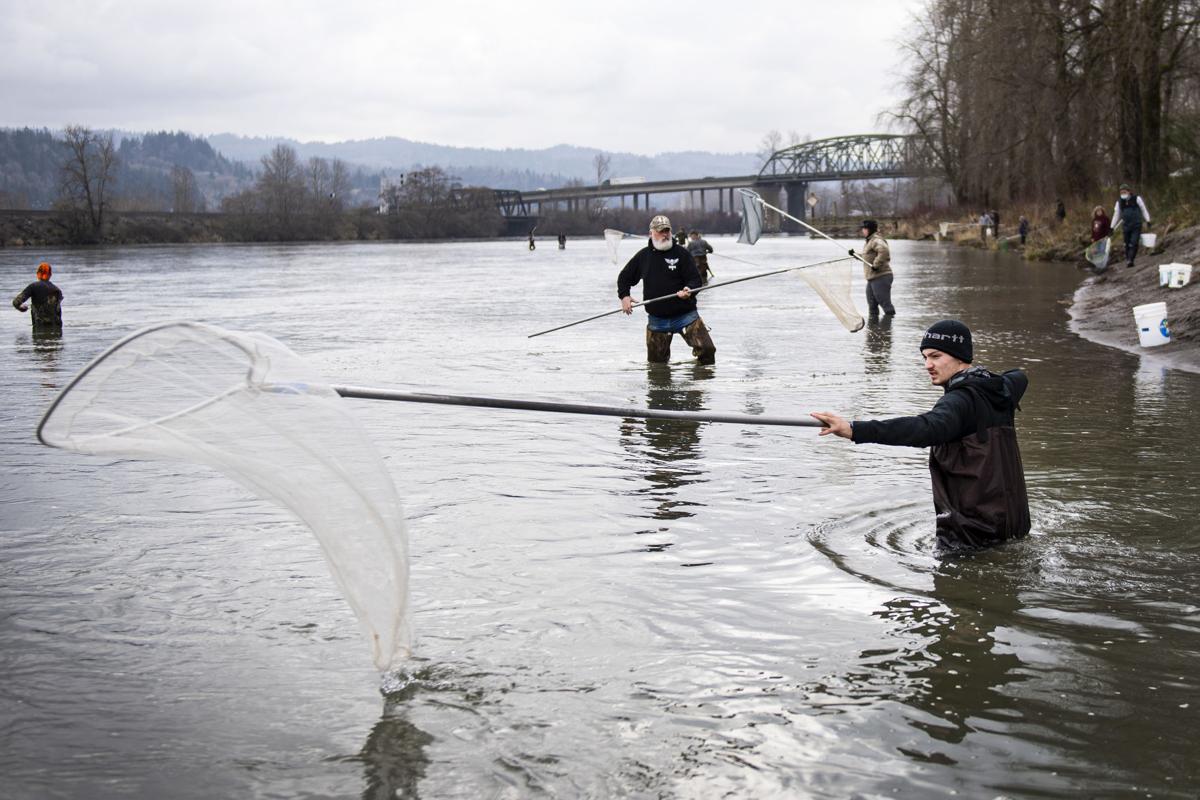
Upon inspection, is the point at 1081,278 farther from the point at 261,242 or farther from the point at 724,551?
the point at 261,242

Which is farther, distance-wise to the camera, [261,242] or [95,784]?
[261,242]

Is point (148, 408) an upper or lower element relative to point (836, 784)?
upper

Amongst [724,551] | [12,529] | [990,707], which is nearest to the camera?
[990,707]

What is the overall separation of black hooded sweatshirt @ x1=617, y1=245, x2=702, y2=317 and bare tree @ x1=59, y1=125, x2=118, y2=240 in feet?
336

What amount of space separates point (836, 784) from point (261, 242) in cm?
12381

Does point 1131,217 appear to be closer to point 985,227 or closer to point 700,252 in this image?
point 700,252

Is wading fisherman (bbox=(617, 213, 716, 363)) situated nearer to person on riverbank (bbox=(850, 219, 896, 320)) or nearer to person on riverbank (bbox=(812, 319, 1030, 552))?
person on riverbank (bbox=(850, 219, 896, 320))

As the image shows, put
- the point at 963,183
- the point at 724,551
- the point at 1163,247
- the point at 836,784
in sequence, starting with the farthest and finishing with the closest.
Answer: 1. the point at 963,183
2. the point at 1163,247
3. the point at 724,551
4. the point at 836,784

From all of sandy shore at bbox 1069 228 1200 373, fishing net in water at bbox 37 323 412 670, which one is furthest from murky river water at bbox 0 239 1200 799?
sandy shore at bbox 1069 228 1200 373

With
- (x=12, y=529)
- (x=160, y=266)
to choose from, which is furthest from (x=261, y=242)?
(x=12, y=529)

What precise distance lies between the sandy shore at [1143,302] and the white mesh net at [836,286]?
391 centimetres

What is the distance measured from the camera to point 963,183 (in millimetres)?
65938

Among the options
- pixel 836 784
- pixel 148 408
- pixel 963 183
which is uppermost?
pixel 963 183

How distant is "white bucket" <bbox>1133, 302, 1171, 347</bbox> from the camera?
1600 centimetres
